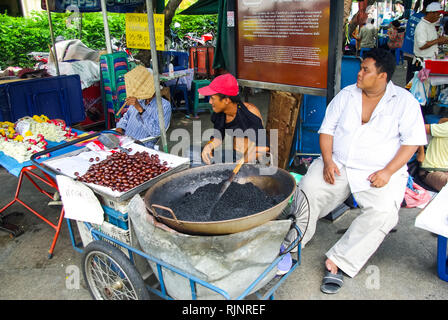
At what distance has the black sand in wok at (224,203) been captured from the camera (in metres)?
2.02

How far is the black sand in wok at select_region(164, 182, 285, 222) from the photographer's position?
2.02 metres

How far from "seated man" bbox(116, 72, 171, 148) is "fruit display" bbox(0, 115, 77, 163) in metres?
0.59

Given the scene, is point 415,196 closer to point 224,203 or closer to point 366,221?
point 366,221

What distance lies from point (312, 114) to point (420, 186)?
4.50 ft

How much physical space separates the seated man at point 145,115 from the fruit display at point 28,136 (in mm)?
592

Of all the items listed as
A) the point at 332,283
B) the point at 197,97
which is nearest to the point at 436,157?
the point at 332,283

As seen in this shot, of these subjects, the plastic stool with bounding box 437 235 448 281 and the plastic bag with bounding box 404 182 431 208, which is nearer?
the plastic stool with bounding box 437 235 448 281

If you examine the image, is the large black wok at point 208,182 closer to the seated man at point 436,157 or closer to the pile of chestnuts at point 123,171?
the pile of chestnuts at point 123,171

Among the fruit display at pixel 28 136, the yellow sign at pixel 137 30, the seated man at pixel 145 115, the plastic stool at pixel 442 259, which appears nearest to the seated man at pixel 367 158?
the plastic stool at pixel 442 259

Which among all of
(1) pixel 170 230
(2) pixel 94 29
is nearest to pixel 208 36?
(2) pixel 94 29

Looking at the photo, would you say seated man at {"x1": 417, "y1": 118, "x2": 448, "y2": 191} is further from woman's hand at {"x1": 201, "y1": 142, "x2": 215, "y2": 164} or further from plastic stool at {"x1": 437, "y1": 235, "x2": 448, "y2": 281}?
woman's hand at {"x1": 201, "y1": 142, "x2": 215, "y2": 164}

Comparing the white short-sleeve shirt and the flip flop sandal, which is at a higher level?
the white short-sleeve shirt

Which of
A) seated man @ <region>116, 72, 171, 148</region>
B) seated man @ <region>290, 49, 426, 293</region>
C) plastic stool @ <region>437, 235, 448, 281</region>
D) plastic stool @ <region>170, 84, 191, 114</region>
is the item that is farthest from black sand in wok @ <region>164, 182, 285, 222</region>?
plastic stool @ <region>170, 84, 191, 114</region>

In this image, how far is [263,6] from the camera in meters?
3.36
